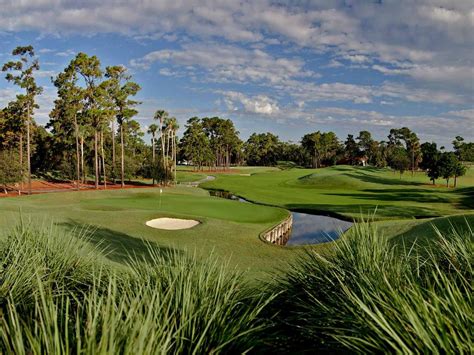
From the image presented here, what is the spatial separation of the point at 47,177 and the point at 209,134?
187 ft

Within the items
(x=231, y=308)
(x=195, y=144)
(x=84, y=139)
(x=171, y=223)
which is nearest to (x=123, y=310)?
(x=231, y=308)

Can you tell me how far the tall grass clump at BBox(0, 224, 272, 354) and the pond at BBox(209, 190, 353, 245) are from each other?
47.0 ft

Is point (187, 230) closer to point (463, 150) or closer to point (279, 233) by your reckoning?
point (279, 233)

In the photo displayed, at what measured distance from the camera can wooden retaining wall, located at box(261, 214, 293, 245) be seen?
18712 millimetres

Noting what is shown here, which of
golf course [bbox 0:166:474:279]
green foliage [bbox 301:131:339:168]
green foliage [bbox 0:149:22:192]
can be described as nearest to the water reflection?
golf course [bbox 0:166:474:279]

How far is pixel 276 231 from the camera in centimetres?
2014

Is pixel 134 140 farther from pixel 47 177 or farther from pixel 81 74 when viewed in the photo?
pixel 81 74

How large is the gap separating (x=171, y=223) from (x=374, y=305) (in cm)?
1765

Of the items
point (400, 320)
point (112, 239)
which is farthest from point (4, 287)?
point (112, 239)

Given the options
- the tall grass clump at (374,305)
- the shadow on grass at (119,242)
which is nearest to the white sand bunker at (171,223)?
the shadow on grass at (119,242)

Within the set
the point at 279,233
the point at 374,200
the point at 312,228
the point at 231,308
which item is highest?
the point at 231,308

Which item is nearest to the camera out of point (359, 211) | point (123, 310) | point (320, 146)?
point (123, 310)

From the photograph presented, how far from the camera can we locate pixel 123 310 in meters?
3.77

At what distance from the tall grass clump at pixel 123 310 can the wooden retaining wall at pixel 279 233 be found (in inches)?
489
